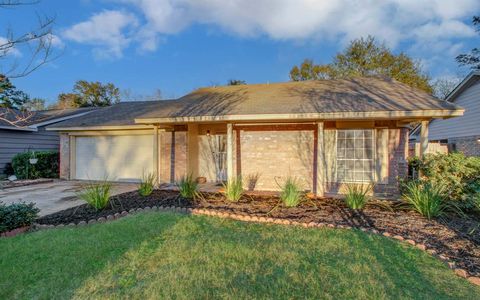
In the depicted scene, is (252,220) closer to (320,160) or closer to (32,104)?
(320,160)

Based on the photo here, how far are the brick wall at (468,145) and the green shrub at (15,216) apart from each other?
18.5m

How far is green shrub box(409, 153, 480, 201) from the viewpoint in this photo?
657 cm

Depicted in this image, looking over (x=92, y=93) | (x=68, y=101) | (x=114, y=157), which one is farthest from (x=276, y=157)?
(x=68, y=101)

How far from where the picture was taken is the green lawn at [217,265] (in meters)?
3.23

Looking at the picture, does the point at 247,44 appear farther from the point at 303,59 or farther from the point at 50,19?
the point at 50,19

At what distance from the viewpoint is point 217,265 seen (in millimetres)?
3842

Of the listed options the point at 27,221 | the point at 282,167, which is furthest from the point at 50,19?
the point at 282,167

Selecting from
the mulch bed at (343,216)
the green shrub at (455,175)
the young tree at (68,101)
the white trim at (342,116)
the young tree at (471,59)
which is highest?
the young tree at (471,59)

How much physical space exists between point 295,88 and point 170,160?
5820 mm

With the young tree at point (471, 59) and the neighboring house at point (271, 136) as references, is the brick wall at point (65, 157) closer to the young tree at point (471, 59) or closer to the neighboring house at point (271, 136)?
the neighboring house at point (271, 136)

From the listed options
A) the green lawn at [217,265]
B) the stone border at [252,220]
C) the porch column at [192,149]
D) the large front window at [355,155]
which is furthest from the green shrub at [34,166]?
the large front window at [355,155]

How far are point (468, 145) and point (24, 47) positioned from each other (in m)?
19.0

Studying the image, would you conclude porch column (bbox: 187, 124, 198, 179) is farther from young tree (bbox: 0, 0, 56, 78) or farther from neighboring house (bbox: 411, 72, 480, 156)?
neighboring house (bbox: 411, 72, 480, 156)

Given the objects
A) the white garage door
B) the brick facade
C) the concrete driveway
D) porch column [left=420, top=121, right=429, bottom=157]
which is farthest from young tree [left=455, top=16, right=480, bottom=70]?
the concrete driveway
